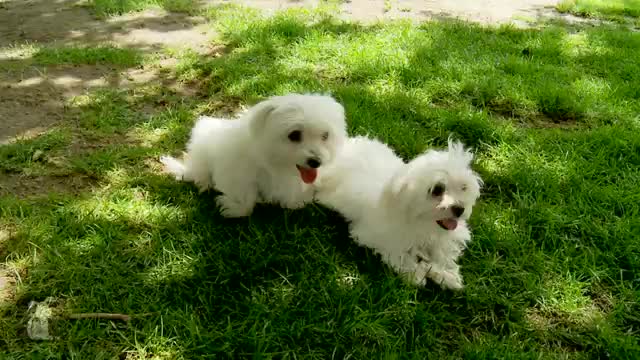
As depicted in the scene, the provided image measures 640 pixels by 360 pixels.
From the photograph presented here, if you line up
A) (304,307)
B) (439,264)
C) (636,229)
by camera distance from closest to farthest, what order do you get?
(304,307)
(439,264)
(636,229)

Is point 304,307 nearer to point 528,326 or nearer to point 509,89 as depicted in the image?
point 528,326

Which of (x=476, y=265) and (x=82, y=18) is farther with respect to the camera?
(x=82, y=18)

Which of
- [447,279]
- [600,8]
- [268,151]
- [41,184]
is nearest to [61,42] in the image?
[41,184]

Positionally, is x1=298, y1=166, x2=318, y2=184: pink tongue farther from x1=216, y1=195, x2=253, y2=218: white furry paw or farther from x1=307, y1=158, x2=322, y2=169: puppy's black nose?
x1=216, y1=195, x2=253, y2=218: white furry paw

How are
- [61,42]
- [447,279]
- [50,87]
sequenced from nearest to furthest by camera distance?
1. [447,279]
2. [50,87]
3. [61,42]

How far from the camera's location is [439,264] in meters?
2.77

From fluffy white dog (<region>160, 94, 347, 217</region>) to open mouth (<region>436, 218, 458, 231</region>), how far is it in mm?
661

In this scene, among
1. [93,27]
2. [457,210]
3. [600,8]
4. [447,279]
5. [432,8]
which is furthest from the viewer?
[600,8]

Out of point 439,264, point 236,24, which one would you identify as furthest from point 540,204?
point 236,24

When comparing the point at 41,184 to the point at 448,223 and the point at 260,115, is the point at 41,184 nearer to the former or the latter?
the point at 260,115

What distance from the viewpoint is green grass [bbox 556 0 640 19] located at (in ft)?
24.0

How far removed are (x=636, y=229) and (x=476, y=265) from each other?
101 centimetres

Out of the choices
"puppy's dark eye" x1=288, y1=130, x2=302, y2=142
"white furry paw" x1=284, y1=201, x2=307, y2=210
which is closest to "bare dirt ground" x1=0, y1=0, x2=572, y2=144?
"white furry paw" x1=284, y1=201, x2=307, y2=210

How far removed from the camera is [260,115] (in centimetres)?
285
